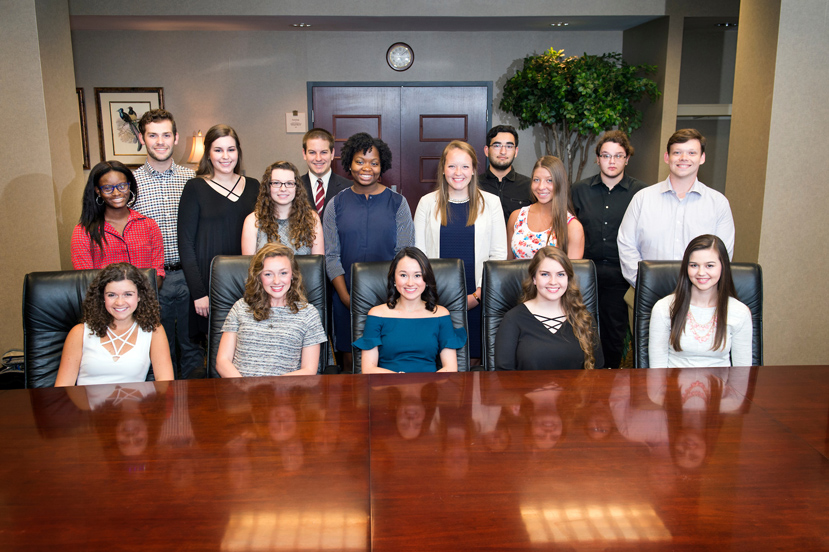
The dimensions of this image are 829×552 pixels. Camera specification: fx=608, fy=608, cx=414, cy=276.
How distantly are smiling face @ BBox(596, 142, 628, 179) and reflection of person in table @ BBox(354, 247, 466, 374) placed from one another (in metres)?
1.39

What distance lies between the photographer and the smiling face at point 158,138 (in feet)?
9.73

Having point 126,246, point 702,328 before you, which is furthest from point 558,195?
point 126,246

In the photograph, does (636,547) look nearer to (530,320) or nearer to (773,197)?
(530,320)

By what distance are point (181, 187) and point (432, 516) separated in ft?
8.09

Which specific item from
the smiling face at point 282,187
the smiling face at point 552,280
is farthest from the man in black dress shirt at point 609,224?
the smiling face at point 282,187

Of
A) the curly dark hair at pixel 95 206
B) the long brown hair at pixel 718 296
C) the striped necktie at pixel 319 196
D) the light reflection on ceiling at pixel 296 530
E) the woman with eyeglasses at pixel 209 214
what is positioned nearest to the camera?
the light reflection on ceiling at pixel 296 530

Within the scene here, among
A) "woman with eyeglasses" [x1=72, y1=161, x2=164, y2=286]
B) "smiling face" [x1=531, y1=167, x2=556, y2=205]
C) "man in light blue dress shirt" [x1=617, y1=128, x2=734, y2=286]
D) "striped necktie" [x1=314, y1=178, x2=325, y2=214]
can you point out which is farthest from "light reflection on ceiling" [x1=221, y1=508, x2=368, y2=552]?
"striped necktie" [x1=314, y1=178, x2=325, y2=214]

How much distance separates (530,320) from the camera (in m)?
2.41

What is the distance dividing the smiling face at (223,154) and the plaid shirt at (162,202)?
31cm

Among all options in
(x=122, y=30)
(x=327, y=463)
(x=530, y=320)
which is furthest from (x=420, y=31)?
(x=327, y=463)

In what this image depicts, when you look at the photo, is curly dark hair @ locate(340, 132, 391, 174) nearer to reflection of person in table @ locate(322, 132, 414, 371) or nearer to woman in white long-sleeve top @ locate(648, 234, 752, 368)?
reflection of person in table @ locate(322, 132, 414, 371)

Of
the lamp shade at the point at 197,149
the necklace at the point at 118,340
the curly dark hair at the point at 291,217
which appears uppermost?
the lamp shade at the point at 197,149

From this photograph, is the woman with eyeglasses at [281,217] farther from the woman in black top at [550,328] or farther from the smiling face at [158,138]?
the woman in black top at [550,328]

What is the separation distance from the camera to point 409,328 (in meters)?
2.46
